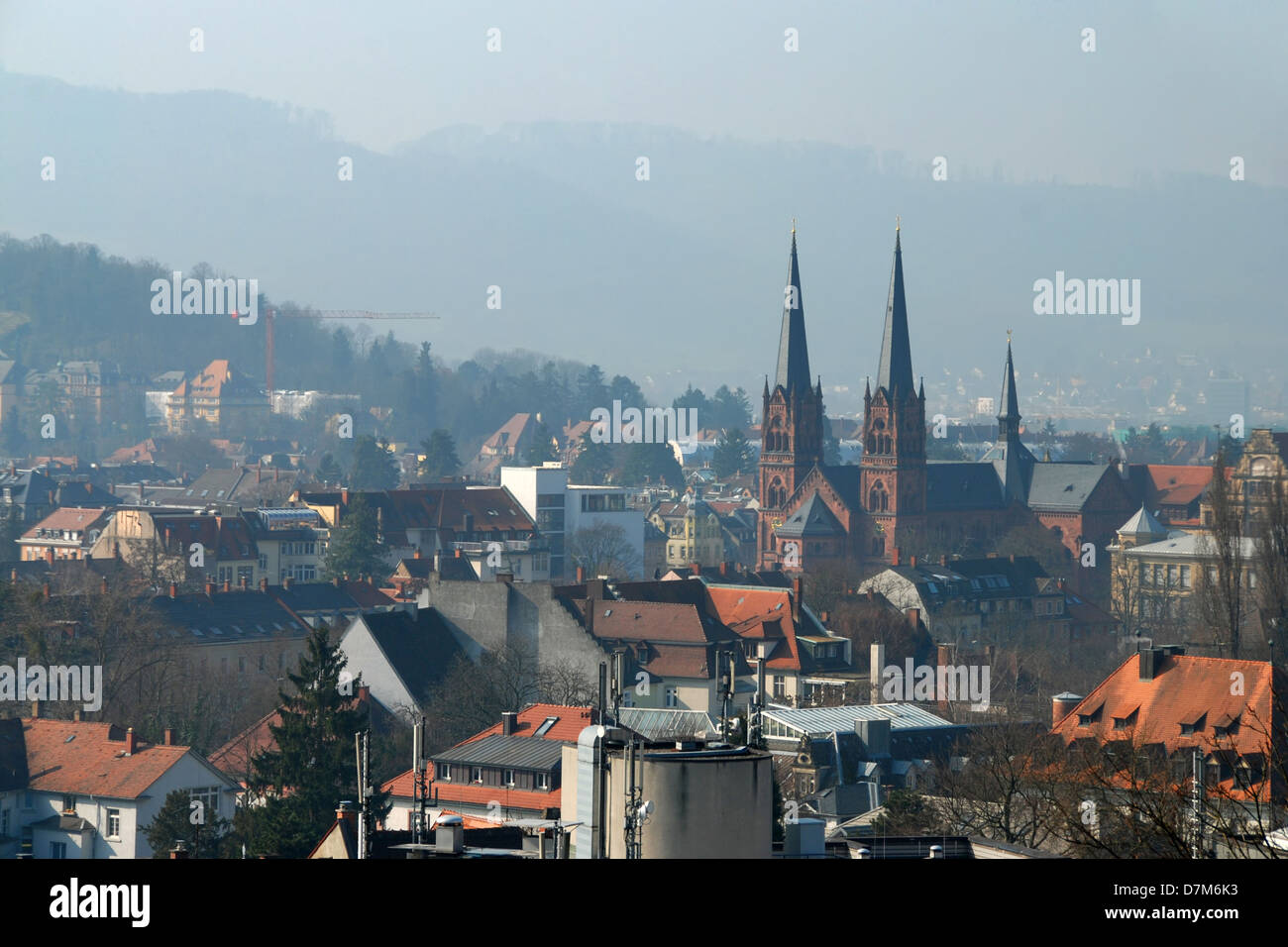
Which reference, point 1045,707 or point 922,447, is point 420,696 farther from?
point 922,447

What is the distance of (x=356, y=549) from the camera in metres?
85.1

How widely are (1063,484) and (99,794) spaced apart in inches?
3566

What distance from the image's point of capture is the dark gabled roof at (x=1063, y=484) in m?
119

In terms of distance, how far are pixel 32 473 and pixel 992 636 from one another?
5685 cm

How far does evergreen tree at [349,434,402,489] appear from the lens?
146 m

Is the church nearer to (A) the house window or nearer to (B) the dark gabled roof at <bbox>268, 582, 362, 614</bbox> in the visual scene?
(B) the dark gabled roof at <bbox>268, 582, 362, 614</bbox>

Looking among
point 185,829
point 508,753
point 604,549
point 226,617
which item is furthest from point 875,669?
point 604,549

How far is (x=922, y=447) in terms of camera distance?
115875mm

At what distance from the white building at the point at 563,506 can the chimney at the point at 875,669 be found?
40880mm

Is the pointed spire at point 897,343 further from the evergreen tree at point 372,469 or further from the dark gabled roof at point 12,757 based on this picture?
the dark gabled roof at point 12,757

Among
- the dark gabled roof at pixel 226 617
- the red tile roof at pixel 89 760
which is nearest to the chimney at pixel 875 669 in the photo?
the dark gabled roof at pixel 226 617
